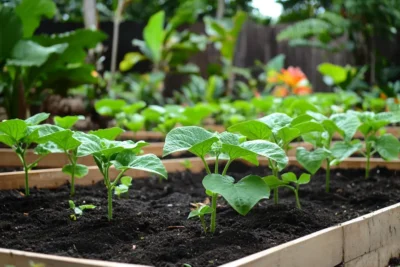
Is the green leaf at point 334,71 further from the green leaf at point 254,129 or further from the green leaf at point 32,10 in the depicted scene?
the green leaf at point 254,129

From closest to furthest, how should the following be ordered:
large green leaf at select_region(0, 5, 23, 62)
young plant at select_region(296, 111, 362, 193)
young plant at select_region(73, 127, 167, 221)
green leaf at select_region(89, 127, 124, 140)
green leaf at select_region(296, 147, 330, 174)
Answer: young plant at select_region(73, 127, 167, 221) < green leaf at select_region(89, 127, 124, 140) < green leaf at select_region(296, 147, 330, 174) < young plant at select_region(296, 111, 362, 193) < large green leaf at select_region(0, 5, 23, 62)

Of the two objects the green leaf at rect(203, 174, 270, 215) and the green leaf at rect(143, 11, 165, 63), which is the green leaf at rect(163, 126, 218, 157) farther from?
the green leaf at rect(143, 11, 165, 63)

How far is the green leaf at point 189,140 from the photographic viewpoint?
1.64 meters

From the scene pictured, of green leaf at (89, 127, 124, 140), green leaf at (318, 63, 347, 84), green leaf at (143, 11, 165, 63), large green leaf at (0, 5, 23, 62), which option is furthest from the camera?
green leaf at (143, 11, 165, 63)

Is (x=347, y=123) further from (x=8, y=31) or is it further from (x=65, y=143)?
(x=8, y=31)

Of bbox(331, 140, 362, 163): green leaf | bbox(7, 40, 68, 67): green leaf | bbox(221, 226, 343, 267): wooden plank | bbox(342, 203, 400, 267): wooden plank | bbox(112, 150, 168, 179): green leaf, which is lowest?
bbox(342, 203, 400, 267): wooden plank

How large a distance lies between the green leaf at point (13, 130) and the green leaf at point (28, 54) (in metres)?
1.13

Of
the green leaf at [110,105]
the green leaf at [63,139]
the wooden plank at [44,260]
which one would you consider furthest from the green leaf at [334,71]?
the wooden plank at [44,260]

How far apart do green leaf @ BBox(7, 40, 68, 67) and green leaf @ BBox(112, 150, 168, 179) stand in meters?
1.41

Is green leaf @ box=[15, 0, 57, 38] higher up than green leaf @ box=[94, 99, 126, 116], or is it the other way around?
green leaf @ box=[15, 0, 57, 38]

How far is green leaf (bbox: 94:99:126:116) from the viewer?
3.55m

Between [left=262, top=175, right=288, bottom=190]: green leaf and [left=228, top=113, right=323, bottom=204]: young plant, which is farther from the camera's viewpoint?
[left=262, top=175, right=288, bottom=190]: green leaf

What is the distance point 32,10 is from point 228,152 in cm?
225

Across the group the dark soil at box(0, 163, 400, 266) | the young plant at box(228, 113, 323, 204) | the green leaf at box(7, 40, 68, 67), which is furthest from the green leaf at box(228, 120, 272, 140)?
the green leaf at box(7, 40, 68, 67)
